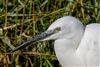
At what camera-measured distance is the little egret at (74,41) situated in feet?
6.22

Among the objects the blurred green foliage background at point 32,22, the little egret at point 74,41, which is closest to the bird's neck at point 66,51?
the little egret at point 74,41

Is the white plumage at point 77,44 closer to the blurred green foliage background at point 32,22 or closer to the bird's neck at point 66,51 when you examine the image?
the bird's neck at point 66,51

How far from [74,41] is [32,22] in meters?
0.47

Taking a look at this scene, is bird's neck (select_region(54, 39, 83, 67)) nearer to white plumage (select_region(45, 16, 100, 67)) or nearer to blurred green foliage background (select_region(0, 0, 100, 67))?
white plumage (select_region(45, 16, 100, 67))

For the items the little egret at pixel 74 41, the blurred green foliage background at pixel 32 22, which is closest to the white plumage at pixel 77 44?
the little egret at pixel 74 41

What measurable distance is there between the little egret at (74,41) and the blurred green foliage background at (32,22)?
1.01 feet

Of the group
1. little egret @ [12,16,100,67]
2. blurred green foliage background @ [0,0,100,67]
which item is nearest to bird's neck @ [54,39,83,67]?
little egret @ [12,16,100,67]

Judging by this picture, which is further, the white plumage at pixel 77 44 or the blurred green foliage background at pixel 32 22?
the blurred green foliage background at pixel 32 22

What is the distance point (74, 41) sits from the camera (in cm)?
196

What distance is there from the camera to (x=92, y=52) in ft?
6.72

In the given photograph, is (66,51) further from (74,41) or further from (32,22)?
(32,22)

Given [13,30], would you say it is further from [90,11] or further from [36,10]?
[90,11]

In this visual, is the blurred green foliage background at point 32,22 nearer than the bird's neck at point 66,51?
No

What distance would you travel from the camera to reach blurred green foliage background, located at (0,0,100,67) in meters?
2.36
